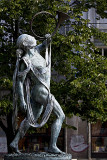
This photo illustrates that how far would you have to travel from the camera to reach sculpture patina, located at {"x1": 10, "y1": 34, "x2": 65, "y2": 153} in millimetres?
9719

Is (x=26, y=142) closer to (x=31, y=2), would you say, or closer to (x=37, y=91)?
(x=31, y=2)

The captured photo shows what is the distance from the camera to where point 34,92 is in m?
9.90

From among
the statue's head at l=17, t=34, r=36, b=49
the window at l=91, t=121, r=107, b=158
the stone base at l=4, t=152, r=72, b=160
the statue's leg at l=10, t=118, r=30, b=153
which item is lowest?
the window at l=91, t=121, r=107, b=158

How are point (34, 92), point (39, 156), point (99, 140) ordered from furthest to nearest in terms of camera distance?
point (99, 140), point (34, 92), point (39, 156)

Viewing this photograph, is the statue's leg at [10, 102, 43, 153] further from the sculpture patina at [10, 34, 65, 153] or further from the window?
the window

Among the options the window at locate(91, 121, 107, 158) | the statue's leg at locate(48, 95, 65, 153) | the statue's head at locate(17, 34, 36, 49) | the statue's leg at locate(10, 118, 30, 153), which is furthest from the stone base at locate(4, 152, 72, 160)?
the window at locate(91, 121, 107, 158)

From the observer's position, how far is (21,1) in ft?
56.9

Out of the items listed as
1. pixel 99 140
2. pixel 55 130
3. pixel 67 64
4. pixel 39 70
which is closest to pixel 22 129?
pixel 55 130

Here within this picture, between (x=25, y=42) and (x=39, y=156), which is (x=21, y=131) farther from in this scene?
(x=25, y=42)

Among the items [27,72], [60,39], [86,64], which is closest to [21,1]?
[60,39]

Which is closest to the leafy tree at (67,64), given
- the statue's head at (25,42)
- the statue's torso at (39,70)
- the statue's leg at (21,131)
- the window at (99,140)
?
the statue's head at (25,42)

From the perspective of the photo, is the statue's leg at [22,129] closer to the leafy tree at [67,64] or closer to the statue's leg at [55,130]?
the statue's leg at [55,130]

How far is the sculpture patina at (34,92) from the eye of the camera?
9719 millimetres

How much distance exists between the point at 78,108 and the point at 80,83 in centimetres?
127
